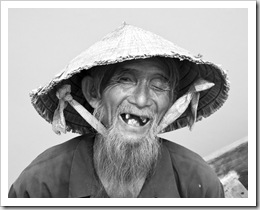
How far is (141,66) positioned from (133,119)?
19 centimetres

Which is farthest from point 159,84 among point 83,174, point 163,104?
point 83,174

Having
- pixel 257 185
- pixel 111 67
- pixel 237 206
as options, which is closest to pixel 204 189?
pixel 237 206

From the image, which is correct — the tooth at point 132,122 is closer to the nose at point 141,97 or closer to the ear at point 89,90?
the nose at point 141,97

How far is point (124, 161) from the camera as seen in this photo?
1.95 meters

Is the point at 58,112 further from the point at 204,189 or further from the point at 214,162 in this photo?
the point at 214,162

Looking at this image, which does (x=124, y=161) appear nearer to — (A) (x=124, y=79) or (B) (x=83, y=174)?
(B) (x=83, y=174)

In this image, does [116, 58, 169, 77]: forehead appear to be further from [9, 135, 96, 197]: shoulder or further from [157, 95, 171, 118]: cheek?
[9, 135, 96, 197]: shoulder

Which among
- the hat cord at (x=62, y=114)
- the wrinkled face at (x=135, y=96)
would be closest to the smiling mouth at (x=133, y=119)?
the wrinkled face at (x=135, y=96)

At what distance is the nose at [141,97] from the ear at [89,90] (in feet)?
0.66

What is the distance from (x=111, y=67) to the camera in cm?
192

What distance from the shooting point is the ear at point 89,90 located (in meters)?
2.01

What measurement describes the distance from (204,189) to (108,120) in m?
0.44

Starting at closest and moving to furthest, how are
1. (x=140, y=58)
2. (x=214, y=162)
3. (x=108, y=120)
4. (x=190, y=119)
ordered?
(x=140, y=58) → (x=108, y=120) → (x=190, y=119) → (x=214, y=162)

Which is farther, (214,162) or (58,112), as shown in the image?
(214,162)
